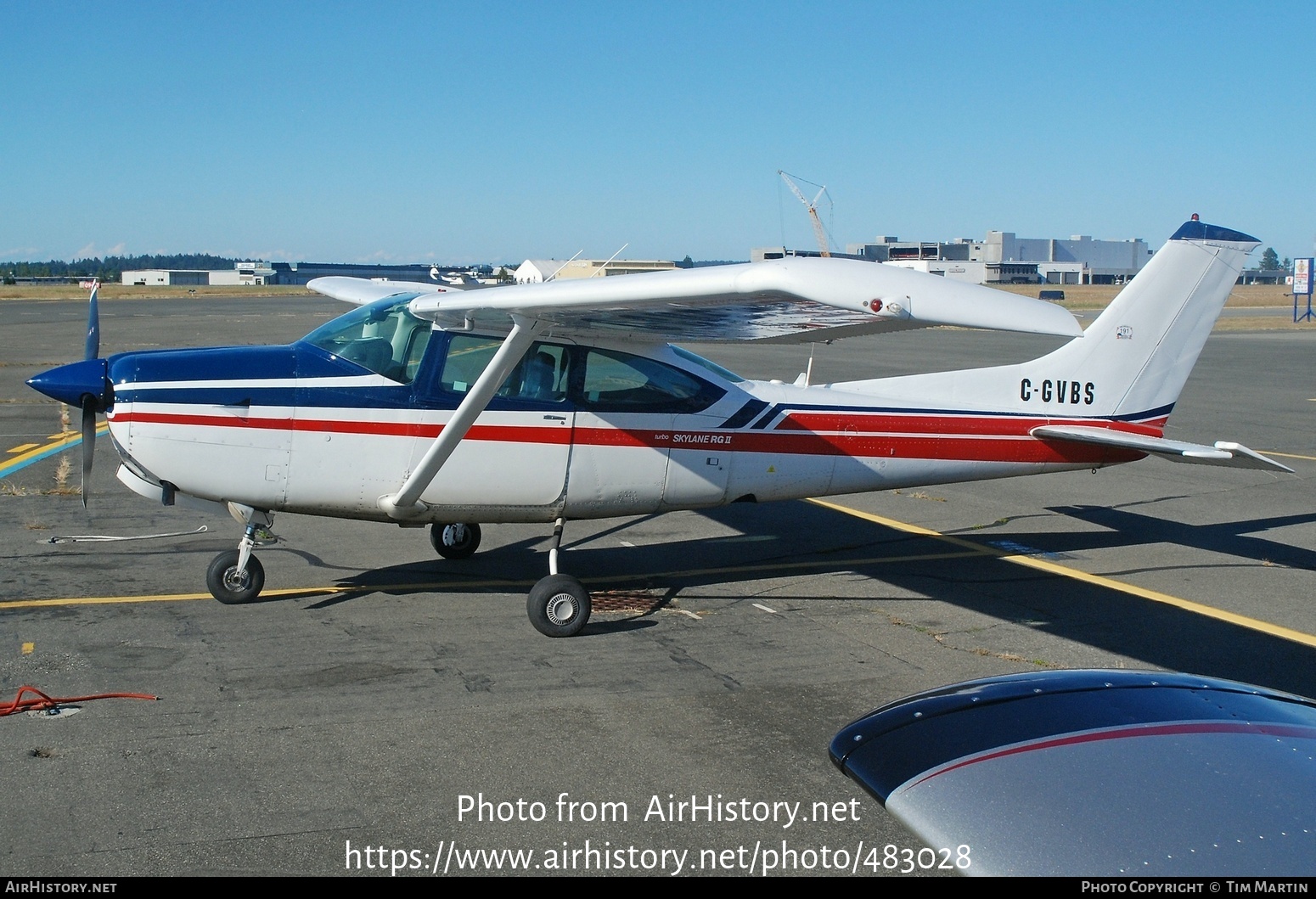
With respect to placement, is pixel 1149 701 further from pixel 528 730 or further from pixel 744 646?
pixel 744 646

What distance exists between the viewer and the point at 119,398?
7215 mm

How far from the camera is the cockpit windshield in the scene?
7.65m

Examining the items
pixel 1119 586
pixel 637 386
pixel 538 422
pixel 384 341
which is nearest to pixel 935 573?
pixel 1119 586

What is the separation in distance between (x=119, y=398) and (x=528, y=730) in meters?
3.76

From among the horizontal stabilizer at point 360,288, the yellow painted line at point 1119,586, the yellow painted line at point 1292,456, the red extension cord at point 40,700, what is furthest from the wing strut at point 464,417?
the yellow painted line at point 1292,456

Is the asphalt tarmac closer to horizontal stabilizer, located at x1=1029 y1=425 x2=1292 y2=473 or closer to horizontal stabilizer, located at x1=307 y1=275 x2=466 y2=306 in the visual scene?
horizontal stabilizer, located at x1=1029 y1=425 x2=1292 y2=473

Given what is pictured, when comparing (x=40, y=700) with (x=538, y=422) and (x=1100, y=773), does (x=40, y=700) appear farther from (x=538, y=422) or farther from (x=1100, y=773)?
(x=1100, y=773)

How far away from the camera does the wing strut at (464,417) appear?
23.5 feet

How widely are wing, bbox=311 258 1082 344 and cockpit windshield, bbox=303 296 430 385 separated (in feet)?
0.61

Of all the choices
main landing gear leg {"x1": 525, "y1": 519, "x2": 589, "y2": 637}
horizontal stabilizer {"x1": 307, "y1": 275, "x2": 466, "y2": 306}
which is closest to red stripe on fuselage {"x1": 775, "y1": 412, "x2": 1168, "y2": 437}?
main landing gear leg {"x1": 525, "y1": 519, "x2": 589, "y2": 637}

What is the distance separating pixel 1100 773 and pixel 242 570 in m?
6.64

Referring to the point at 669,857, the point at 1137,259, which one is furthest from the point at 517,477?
the point at 1137,259

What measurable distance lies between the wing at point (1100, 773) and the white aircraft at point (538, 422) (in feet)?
11.4

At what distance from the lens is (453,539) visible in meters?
9.32
